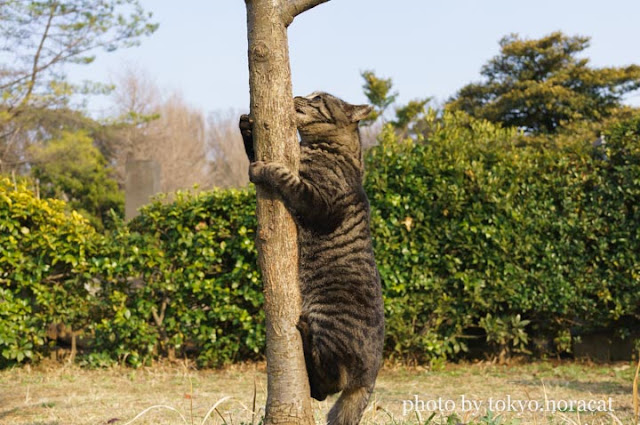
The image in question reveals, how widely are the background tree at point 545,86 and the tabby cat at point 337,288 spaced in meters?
16.9

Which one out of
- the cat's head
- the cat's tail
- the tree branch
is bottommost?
the cat's tail

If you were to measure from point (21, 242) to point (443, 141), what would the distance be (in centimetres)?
468

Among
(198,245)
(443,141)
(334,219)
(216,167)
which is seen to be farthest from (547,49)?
(216,167)

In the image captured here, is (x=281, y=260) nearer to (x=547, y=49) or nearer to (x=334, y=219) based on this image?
(x=334, y=219)

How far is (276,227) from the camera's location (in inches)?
103

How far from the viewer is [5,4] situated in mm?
14891

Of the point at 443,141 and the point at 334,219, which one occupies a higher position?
the point at 443,141

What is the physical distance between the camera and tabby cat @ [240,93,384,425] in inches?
115

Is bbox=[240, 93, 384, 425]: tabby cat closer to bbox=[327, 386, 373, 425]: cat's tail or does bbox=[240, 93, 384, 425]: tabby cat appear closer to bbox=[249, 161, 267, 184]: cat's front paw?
bbox=[327, 386, 373, 425]: cat's tail

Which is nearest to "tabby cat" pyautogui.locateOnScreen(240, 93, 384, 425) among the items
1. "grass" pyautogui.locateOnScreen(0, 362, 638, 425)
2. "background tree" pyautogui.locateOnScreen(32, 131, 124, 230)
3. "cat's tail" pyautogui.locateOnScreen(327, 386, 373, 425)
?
"cat's tail" pyautogui.locateOnScreen(327, 386, 373, 425)

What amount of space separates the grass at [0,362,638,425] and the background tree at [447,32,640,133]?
44.6 ft

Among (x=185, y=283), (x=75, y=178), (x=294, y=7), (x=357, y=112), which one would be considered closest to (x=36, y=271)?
(x=185, y=283)

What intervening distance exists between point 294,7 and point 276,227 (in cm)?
97

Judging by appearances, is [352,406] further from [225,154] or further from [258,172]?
[225,154]
